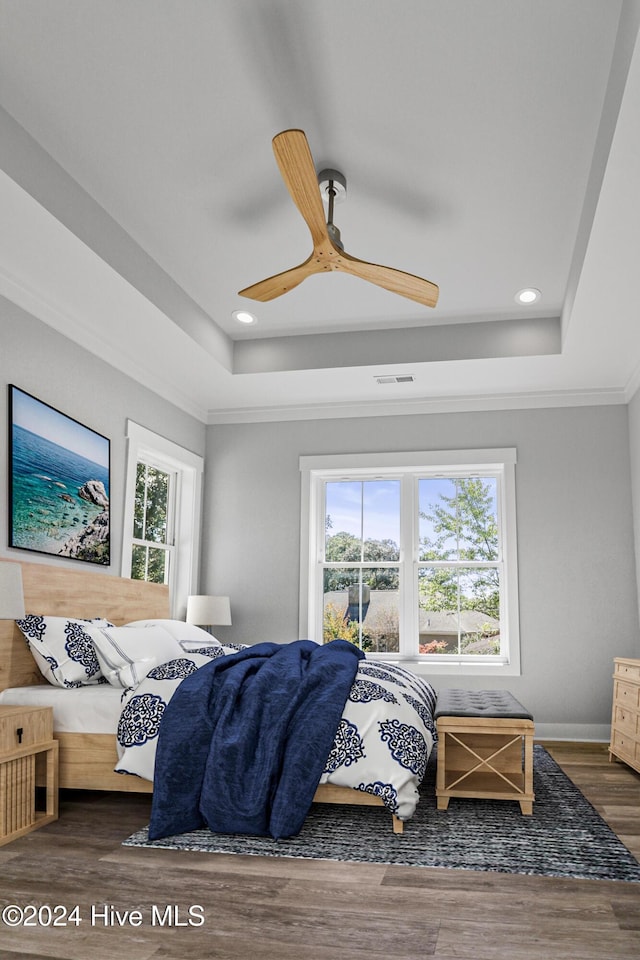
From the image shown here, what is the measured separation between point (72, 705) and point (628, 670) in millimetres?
3389

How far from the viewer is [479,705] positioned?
3.78 metres

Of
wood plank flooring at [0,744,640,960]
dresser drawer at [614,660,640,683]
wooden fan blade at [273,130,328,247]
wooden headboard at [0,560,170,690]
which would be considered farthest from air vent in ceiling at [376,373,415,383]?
wood plank flooring at [0,744,640,960]

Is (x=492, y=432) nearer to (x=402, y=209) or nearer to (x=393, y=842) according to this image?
(x=402, y=209)

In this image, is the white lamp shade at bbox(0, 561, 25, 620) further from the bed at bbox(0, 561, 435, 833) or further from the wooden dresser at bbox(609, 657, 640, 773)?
the wooden dresser at bbox(609, 657, 640, 773)

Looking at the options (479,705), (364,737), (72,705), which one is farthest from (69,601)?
(479,705)

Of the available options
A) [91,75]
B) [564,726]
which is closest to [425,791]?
[564,726]

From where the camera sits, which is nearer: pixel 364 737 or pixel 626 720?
pixel 364 737

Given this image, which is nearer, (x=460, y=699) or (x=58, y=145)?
(x=58, y=145)

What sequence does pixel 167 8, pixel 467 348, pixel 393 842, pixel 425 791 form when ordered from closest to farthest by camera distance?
pixel 167 8
pixel 393 842
pixel 425 791
pixel 467 348

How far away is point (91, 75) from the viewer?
3064 millimetres

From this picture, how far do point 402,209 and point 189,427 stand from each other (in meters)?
3.03

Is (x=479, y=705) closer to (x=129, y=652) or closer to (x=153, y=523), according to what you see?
(x=129, y=652)

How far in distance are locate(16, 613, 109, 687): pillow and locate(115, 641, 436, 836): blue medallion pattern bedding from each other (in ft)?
1.29

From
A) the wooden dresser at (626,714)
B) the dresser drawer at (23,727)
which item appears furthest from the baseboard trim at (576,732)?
the dresser drawer at (23,727)
